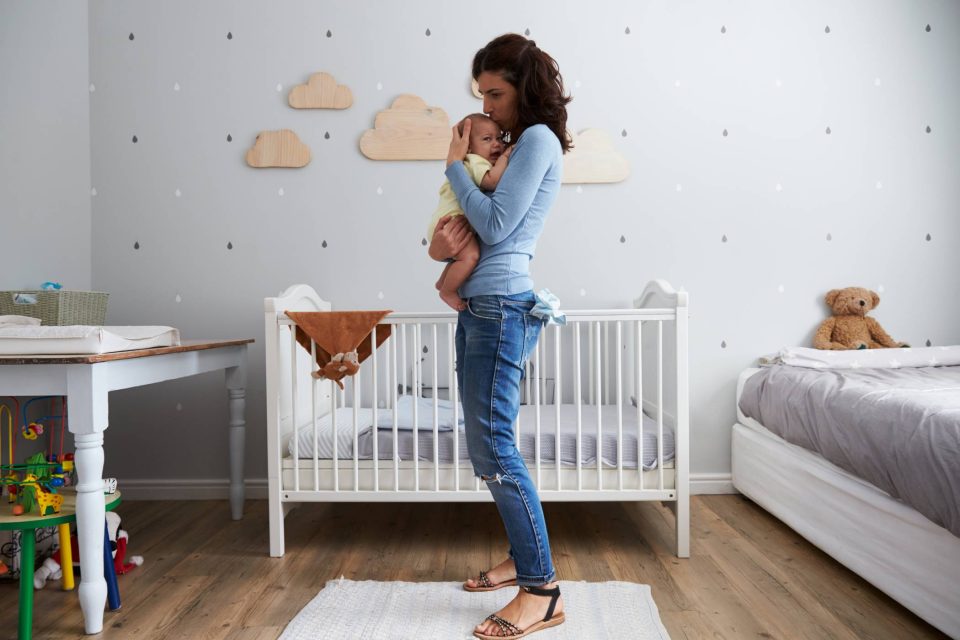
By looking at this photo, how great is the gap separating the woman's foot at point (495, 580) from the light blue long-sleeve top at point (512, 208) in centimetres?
73

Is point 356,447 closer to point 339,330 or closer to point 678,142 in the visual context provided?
point 339,330

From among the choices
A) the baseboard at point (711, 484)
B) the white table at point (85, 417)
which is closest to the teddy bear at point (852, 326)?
the baseboard at point (711, 484)

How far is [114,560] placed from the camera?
178 cm

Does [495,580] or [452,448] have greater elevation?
[452,448]

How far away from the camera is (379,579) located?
173 cm

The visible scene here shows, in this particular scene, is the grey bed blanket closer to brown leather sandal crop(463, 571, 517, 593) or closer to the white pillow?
brown leather sandal crop(463, 571, 517, 593)

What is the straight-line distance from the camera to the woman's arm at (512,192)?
1.29 metres

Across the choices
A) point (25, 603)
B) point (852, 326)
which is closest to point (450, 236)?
point (25, 603)

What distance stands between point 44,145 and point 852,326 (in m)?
3.04

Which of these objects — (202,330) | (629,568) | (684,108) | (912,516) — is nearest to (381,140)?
(202,330)

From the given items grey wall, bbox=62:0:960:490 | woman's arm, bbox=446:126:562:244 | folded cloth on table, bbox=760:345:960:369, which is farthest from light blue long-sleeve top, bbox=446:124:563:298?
folded cloth on table, bbox=760:345:960:369

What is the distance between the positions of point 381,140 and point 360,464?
1.27 m

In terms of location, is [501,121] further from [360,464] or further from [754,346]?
[754,346]

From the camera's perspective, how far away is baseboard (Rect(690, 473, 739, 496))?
99.3 inches
